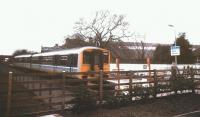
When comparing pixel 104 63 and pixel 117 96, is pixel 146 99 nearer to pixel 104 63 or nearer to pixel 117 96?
pixel 117 96

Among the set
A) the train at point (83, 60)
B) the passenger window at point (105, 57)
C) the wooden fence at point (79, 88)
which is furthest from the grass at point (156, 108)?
the passenger window at point (105, 57)

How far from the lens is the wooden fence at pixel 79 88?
9555mm

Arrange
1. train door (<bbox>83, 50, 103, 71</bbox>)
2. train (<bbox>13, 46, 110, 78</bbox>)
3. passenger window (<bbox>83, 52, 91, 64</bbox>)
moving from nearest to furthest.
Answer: train (<bbox>13, 46, 110, 78</bbox>)
passenger window (<bbox>83, 52, 91, 64</bbox>)
train door (<bbox>83, 50, 103, 71</bbox>)

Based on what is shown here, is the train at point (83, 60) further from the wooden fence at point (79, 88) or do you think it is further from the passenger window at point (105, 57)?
the wooden fence at point (79, 88)

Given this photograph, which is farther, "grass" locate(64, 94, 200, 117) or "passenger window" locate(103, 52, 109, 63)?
"passenger window" locate(103, 52, 109, 63)

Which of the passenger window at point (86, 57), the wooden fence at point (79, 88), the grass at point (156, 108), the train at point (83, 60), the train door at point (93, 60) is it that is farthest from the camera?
the train door at point (93, 60)

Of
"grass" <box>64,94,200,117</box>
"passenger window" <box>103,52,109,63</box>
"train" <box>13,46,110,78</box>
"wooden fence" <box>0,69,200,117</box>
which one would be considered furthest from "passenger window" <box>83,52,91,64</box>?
"grass" <box>64,94,200,117</box>

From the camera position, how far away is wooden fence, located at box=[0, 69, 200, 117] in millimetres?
9555

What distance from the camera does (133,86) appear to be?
12.8 m

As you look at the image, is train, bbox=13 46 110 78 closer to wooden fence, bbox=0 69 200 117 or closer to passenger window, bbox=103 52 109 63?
passenger window, bbox=103 52 109 63

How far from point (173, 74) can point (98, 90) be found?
469 centimetres

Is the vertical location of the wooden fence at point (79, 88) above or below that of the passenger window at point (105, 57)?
below

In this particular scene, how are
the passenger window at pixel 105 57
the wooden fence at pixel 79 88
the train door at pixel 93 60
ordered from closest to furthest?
the wooden fence at pixel 79 88, the train door at pixel 93 60, the passenger window at pixel 105 57

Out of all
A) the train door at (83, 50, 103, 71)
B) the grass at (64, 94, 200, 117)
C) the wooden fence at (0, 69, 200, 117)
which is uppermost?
the train door at (83, 50, 103, 71)
